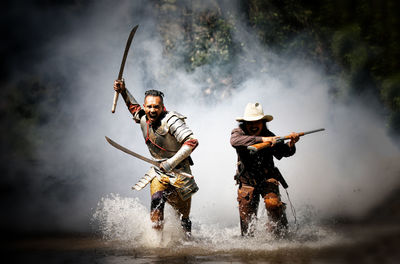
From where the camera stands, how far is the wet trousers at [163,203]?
4867 mm

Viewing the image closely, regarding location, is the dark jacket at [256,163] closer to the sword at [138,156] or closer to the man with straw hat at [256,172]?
the man with straw hat at [256,172]

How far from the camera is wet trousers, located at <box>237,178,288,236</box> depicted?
15.8 ft

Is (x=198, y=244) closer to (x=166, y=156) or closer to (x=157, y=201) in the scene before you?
(x=157, y=201)

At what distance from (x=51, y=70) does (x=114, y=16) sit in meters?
2.14

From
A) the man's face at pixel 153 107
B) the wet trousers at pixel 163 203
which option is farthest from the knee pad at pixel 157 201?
the man's face at pixel 153 107

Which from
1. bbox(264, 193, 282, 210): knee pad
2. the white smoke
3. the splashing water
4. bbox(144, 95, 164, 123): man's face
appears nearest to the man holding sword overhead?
bbox(144, 95, 164, 123): man's face

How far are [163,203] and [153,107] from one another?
45.2 inches

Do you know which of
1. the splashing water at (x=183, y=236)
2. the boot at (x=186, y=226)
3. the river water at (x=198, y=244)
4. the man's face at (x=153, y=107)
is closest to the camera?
the river water at (x=198, y=244)

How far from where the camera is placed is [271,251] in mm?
4125

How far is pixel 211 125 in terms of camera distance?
942 centimetres

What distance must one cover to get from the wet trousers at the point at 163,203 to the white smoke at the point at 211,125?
176 centimetres

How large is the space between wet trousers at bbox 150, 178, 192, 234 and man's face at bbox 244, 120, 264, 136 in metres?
1.14

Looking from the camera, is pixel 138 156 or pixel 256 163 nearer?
pixel 138 156

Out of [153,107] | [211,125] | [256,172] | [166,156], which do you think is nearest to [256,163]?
[256,172]
